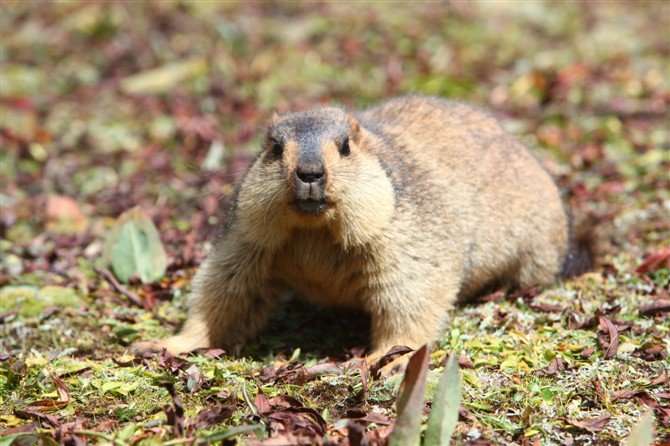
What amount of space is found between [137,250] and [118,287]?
40cm

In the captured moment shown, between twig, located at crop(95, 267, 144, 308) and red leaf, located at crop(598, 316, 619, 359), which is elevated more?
red leaf, located at crop(598, 316, 619, 359)

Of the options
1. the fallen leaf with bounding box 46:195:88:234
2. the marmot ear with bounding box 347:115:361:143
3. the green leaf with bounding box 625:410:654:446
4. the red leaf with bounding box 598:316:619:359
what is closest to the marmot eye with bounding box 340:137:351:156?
the marmot ear with bounding box 347:115:361:143

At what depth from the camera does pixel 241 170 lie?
7695 mm

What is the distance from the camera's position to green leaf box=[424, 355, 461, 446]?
4.61 m

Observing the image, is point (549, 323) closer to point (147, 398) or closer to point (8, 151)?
point (147, 398)

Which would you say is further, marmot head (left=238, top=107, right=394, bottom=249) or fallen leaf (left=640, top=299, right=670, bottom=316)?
fallen leaf (left=640, top=299, right=670, bottom=316)

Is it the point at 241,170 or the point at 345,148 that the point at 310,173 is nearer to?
the point at 345,148

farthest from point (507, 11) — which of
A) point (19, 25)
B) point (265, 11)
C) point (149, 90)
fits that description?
point (19, 25)

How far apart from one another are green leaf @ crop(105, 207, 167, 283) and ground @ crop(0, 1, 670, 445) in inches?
7.0

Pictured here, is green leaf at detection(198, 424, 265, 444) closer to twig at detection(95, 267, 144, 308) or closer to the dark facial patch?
the dark facial patch

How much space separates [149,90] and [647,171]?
7041 millimetres

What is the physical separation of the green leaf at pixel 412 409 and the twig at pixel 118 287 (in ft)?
11.4

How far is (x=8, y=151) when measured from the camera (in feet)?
35.5

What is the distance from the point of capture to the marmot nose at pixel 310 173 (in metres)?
5.56
